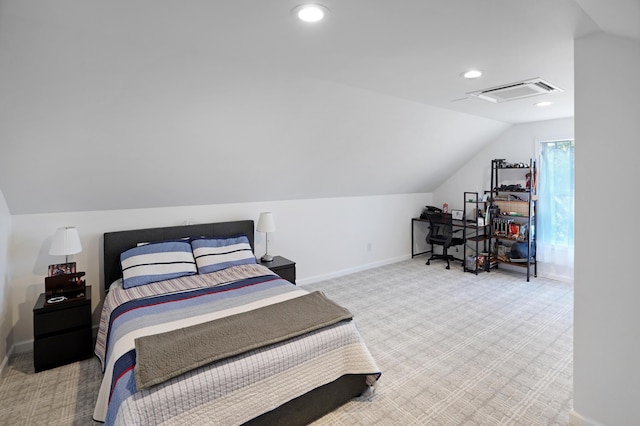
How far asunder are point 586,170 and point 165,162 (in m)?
3.26

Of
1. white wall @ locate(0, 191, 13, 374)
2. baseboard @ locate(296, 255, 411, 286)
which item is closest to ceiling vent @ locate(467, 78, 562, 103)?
baseboard @ locate(296, 255, 411, 286)

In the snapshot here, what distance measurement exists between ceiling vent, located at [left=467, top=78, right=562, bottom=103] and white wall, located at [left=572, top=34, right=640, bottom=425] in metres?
1.04

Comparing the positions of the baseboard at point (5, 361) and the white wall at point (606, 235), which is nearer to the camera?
the white wall at point (606, 235)

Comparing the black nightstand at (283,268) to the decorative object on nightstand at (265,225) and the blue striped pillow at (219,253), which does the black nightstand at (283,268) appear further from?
the blue striped pillow at (219,253)

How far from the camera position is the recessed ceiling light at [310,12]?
5.40ft

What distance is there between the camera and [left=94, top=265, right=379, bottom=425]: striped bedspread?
1.60 meters

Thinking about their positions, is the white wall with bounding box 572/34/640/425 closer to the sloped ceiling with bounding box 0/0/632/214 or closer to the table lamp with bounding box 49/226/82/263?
the sloped ceiling with bounding box 0/0/632/214

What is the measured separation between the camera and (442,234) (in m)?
5.91

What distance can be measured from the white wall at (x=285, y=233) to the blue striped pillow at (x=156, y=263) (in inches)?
16.7

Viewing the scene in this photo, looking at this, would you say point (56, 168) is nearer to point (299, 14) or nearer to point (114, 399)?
point (114, 399)

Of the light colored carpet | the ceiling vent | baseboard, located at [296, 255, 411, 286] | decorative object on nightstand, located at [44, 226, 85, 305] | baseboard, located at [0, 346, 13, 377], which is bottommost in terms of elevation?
the light colored carpet

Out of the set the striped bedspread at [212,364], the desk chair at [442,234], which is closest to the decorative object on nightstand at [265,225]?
the striped bedspread at [212,364]

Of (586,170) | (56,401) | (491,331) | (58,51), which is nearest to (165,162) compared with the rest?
(58,51)

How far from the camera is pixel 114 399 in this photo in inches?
62.8
